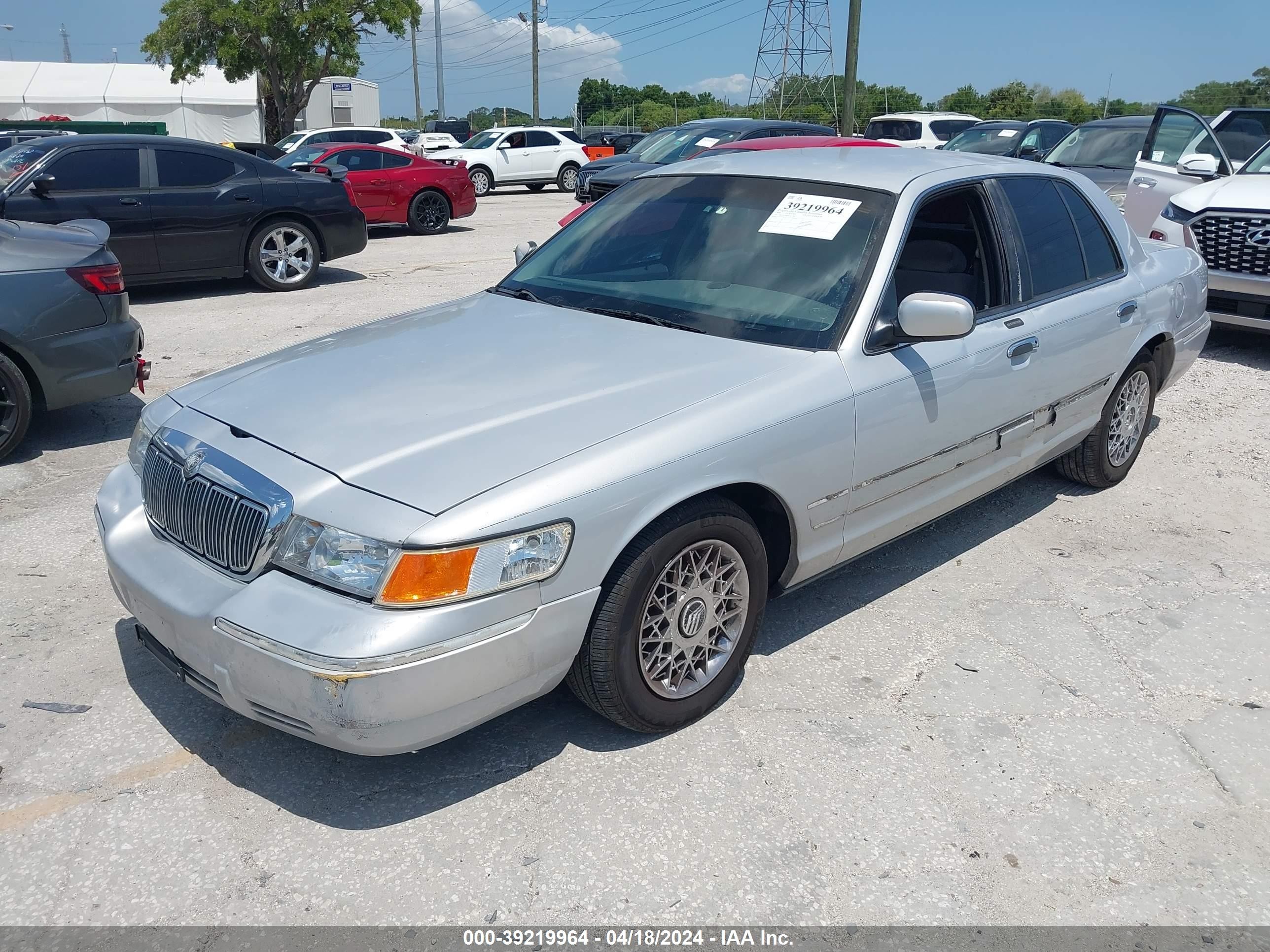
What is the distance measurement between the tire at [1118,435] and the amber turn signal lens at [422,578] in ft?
12.3

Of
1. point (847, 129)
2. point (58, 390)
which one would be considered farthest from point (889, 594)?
point (847, 129)

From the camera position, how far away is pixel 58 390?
5.64 m

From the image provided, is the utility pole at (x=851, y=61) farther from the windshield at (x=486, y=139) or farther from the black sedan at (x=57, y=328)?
the black sedan at (x=57, y=328)

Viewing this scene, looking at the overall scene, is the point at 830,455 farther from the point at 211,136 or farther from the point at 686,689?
the point at 211,136

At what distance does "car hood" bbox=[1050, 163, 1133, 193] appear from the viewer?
11.7 m

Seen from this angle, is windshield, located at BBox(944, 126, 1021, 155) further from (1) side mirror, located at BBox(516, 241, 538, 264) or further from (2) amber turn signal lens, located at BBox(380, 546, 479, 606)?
(2) amber turn signal lens, located at BBox(380, 546, 479, 606)

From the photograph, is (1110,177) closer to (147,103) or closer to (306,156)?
(306,156)

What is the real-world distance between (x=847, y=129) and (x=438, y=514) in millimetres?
23000

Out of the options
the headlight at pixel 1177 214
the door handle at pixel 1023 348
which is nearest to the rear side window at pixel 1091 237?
the door handle at pixel 1023 348

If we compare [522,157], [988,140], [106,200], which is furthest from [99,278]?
[522,157]

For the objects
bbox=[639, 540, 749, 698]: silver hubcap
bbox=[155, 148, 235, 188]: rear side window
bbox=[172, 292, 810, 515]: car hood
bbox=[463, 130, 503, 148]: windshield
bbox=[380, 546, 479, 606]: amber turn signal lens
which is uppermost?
bbox=[463, 130, 503, 148]: windshield

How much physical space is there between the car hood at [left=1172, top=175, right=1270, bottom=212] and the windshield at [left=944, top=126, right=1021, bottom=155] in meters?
8.16

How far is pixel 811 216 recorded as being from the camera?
13.1ft

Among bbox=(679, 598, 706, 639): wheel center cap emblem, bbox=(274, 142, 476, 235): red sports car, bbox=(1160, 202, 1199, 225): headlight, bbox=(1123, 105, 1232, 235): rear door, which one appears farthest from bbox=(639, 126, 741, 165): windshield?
bbox=(679, 598, 706, 639): wheel center cap emblem
